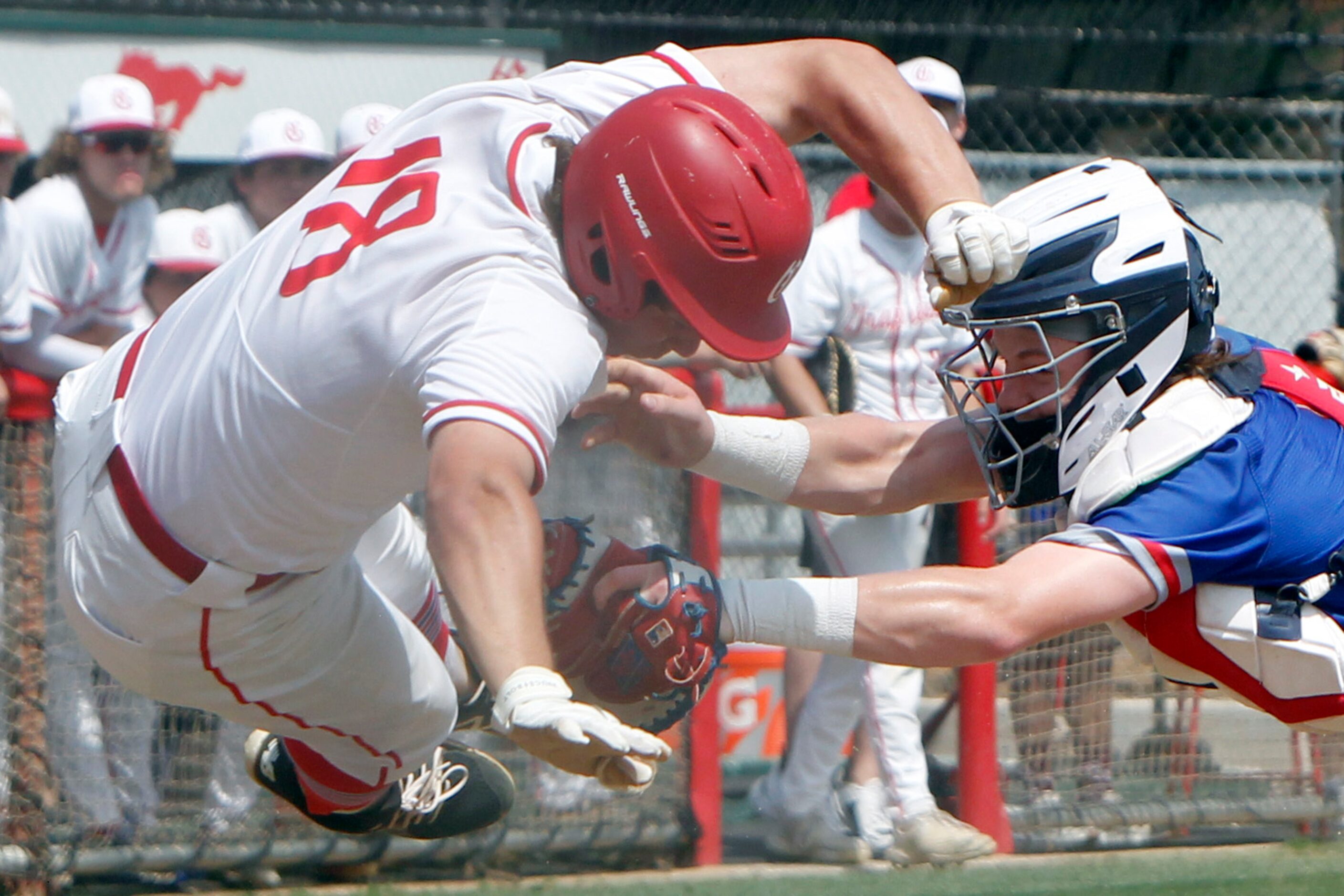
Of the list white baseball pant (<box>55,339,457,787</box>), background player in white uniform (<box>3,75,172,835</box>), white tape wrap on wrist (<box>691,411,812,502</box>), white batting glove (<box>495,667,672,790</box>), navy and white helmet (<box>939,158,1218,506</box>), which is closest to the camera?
white batting glove (<box>495,667,672,790</box>)

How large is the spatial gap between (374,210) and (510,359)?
0.57 m

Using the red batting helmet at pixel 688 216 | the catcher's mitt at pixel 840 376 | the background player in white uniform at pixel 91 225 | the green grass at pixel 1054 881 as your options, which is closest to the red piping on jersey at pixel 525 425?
the red batting helmet at pixel 688 216

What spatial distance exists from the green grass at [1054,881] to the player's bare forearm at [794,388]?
1432 mm

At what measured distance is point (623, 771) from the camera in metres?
2.21

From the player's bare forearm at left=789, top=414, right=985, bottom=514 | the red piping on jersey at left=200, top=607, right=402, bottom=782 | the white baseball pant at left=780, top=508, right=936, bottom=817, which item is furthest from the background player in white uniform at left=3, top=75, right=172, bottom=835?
the player's bare forearm at left=789, top=414, right=985, bottom=514

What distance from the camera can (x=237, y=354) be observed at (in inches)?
112

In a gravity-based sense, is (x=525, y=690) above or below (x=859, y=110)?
below

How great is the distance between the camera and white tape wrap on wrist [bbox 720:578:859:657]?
110 inches

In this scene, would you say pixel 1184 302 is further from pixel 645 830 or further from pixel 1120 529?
pixel 645 830

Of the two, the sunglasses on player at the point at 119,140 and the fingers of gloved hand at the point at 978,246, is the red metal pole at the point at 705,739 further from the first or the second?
the fingers of gloved hand at the point at 978,246

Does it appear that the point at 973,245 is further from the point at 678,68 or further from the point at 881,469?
the point at 881,469

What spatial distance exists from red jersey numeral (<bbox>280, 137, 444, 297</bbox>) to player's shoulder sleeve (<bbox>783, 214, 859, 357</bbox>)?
7.68ft

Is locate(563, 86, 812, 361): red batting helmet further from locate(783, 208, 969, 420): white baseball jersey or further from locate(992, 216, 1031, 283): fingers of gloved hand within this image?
locate(783, 208, 969, 420): white baseball jersey

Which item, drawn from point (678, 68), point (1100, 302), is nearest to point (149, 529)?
point (678, 68)
